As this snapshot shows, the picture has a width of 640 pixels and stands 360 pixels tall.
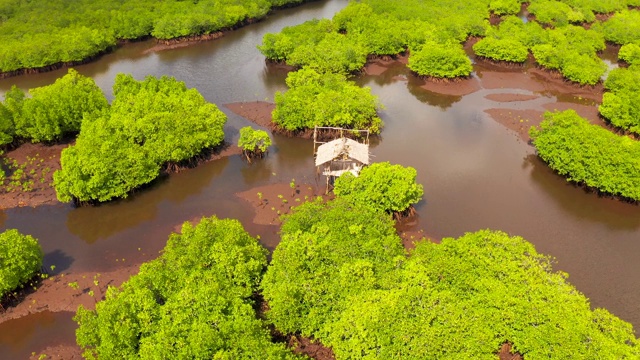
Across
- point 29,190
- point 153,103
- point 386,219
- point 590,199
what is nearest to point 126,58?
point 153,103

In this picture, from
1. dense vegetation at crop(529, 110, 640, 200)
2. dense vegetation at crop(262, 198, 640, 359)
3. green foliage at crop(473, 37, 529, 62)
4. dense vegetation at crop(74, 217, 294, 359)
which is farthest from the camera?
green foliage at crop(473, 37, 529, 62)

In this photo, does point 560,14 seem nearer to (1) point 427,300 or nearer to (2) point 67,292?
(1) point 427,300

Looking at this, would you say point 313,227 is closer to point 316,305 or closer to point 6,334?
point 316,305

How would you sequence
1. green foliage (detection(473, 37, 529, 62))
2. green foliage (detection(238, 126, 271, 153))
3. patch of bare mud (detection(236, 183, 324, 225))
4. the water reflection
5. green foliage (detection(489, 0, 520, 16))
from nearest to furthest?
the water reflection < patch of bare mud (detection(236, 183, 324, 225)) < green foliage (detection(238, 126, 271, 153)) < green foliage (detection(473, 37, 529, 62)) < green foliage (detection(489, 0, 520, 16))

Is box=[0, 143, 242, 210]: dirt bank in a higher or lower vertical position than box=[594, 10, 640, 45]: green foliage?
lower

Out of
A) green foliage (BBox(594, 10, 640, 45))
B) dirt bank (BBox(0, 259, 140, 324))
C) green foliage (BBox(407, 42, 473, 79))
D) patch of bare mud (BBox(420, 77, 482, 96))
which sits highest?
green foliage (BBox(594, 10, 640, 45))

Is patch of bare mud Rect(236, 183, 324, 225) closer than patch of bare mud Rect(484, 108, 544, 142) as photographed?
Yes

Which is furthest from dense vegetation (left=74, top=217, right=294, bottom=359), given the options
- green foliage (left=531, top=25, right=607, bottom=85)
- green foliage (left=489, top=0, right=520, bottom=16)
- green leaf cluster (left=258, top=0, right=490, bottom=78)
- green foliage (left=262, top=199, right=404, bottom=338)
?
green foliage (left=489, top=0, right=520, bottom=16)

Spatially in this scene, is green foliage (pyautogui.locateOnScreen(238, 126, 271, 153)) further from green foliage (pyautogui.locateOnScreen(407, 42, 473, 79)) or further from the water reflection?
green foliage (pyautogui.locateOnScreen(407, 42, 473, 79))
